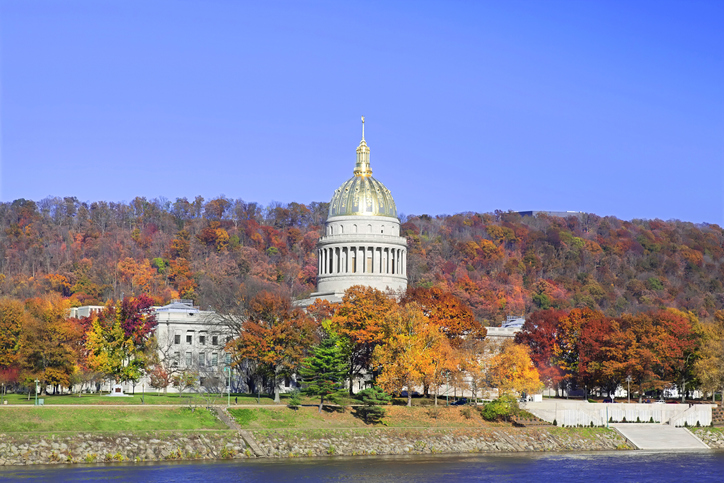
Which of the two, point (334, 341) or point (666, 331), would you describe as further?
point (666, 331)

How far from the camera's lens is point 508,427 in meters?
92.1

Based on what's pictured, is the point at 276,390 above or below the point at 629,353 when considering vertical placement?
below

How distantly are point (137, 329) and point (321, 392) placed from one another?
26.1 meters

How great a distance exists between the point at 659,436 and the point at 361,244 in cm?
4947

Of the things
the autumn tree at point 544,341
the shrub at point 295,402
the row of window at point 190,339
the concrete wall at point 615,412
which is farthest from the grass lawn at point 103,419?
the autumn tree at point 544,341

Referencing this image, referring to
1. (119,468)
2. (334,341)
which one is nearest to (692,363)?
(334,341)

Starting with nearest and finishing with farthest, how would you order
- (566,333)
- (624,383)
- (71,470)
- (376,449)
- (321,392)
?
(71,470), (376,449), (321,392), (624,383), (566,333)

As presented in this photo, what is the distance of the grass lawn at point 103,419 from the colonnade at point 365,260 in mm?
52269

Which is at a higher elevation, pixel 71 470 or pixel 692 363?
pixel 692 363

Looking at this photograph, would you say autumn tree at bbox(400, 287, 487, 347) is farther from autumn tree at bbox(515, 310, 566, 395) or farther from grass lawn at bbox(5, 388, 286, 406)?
grass lawn at bbox(5, 388, 286, 406)

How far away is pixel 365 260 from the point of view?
136 metres

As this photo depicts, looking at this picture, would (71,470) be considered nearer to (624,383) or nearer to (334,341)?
(334,341)

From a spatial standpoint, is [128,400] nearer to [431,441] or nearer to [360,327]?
[360,327]

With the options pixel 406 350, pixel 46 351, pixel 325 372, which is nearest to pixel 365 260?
pixel 406 350
